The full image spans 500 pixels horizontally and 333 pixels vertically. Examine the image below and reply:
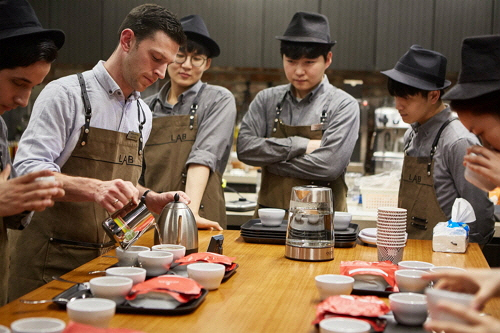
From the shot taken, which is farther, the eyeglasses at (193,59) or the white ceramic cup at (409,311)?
the eyeglasses at (193,59)

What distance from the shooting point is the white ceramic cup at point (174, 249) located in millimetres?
1916

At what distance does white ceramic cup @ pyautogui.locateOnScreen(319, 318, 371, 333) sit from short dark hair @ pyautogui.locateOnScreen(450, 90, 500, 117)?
87 centimetres

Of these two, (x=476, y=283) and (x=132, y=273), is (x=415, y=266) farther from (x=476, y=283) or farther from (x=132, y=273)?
(x=132, y=273)

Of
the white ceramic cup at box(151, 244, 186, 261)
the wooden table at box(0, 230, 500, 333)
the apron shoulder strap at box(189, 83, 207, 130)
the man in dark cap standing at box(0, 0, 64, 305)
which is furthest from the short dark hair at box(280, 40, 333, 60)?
the white ceramic cup at box(151, 244, 186, 261)

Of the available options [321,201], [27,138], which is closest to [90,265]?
[27,138]

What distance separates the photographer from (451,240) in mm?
2363

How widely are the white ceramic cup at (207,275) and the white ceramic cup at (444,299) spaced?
2.14ft

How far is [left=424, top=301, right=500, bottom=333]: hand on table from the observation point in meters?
1.01

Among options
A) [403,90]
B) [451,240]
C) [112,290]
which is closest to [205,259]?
[112,290]

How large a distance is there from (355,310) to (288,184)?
1966mm

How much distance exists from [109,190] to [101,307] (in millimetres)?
745

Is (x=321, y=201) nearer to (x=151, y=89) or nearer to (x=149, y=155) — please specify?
(x=149, y=155)

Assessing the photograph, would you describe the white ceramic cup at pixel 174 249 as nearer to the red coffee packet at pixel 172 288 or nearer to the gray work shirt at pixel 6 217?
the red coffee packet at pixel 172 288

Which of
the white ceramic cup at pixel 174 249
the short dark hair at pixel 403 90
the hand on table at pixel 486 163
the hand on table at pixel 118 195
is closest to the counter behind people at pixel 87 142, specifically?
the hand on table at pixel 118 195
